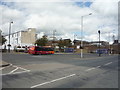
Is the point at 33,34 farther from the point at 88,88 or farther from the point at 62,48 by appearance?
the point at 88,88

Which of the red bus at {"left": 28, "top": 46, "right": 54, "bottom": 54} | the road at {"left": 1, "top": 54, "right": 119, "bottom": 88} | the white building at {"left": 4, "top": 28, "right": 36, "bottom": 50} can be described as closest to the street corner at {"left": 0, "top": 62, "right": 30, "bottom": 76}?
the road at {"left": 1, "top": 54, "right": 119, "bottom": 88}

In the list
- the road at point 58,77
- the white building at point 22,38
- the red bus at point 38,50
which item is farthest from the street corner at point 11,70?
the white building at point 22,38

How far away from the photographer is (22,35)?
339 feet

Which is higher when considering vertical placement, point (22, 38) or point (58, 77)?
point (22, 38)

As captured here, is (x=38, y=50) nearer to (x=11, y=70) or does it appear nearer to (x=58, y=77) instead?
(x=11, y=70)

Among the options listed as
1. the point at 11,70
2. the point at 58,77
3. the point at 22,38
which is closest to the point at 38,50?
the point at 11,70

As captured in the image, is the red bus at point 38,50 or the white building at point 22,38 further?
the white building at point 22,38

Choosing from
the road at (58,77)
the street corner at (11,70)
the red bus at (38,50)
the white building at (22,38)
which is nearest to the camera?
the road at (58,77)

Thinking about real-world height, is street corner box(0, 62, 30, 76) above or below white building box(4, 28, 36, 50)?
below

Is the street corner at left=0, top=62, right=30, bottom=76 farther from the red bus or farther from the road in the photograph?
the red bus

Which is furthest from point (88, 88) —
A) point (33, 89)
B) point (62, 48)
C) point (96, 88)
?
point (62, 48)

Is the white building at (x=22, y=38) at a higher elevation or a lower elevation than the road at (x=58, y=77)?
higher

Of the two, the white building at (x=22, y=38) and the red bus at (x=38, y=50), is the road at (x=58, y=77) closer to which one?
the red bus at (x=38, y=50)

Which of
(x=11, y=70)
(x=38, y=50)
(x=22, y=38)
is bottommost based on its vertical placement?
(x=11, y=70)
